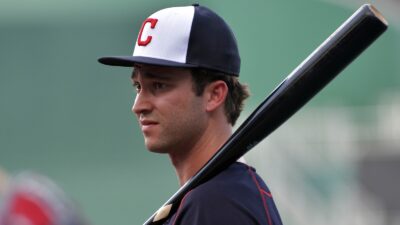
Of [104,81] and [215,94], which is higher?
[104,81]

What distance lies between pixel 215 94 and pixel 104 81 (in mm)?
6847

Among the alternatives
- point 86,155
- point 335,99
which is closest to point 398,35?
point 335,99

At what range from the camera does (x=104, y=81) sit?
959 centimetres

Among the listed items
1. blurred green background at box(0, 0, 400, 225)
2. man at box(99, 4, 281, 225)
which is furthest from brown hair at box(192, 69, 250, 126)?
blurred green background at box(0, 0, 400, 225)

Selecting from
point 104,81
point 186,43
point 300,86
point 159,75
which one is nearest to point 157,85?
point 159,75

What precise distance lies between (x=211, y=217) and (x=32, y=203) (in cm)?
589

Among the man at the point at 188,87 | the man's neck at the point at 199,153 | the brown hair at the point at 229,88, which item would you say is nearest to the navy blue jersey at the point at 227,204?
the man at the point at 188,87

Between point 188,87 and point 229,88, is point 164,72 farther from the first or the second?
point 229,88

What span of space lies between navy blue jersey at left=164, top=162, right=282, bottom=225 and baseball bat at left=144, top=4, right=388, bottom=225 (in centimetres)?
8

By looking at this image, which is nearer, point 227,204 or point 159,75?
point 227,204

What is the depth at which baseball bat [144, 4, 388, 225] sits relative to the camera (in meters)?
2.60

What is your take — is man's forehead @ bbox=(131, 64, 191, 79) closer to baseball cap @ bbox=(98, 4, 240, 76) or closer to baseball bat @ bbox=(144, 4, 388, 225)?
baseball cap @ bbox=(98, 4, 240, 76)

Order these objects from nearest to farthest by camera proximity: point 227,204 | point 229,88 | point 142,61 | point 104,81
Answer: point 227,204
point 142,61
point 229,88
point 104,81

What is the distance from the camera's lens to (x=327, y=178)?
927 cm
